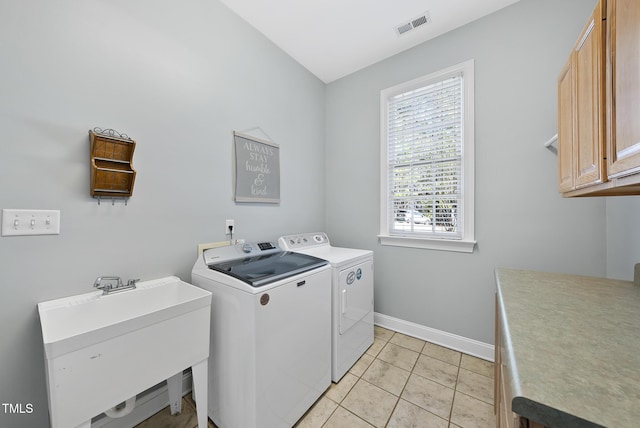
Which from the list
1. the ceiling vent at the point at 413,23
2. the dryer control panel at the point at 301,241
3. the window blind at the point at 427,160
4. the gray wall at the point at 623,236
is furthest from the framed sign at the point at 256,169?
the gray wall at the point at 623,236

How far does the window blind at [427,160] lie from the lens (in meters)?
2.12

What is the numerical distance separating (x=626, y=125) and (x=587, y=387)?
789mm

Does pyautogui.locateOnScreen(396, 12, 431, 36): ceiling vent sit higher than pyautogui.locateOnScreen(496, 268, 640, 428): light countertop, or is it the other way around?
pyautogui.locateOnScreen(396, 12, 431, 36): ceiling vent

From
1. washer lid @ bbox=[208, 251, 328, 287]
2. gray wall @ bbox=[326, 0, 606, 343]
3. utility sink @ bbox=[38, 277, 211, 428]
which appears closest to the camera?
utility sink @ bbox=[38, 277, 211, 428]

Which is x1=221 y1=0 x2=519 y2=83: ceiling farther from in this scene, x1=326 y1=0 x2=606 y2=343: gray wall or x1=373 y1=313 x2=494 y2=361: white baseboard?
x1=373 y1=313 x2=494 y2=361: white baseboard

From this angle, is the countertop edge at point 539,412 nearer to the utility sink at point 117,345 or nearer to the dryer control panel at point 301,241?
the utility sink at point 117,345

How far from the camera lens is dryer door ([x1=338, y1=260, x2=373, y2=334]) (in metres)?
1.78

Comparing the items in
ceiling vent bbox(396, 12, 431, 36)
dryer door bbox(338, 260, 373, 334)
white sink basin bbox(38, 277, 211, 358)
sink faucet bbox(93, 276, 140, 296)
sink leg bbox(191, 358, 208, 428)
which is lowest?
sink leg bbox(191, 358, 208, 428)

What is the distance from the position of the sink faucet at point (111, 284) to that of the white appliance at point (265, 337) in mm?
331

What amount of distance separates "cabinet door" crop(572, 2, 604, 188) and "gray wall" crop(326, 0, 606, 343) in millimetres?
792

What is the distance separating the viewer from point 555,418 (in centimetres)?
45

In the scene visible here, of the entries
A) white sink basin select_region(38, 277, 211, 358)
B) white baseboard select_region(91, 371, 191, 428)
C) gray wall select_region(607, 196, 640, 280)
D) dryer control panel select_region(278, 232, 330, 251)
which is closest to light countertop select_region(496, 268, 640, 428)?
gray wall select_region(607, 196, 640, 280)

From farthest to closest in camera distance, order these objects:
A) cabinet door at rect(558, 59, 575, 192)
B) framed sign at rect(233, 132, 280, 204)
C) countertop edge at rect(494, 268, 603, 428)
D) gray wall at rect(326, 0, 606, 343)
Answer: framed sign at rect(233, 132, 280, 204) → gray wall at rect(326, 0, 606, 343) → cabinet door at rect(558, 59, 575, 192) → countertop edge at rect(494, 268, 603, 428)

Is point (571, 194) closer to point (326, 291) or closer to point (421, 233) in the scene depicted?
point (421, 233)
